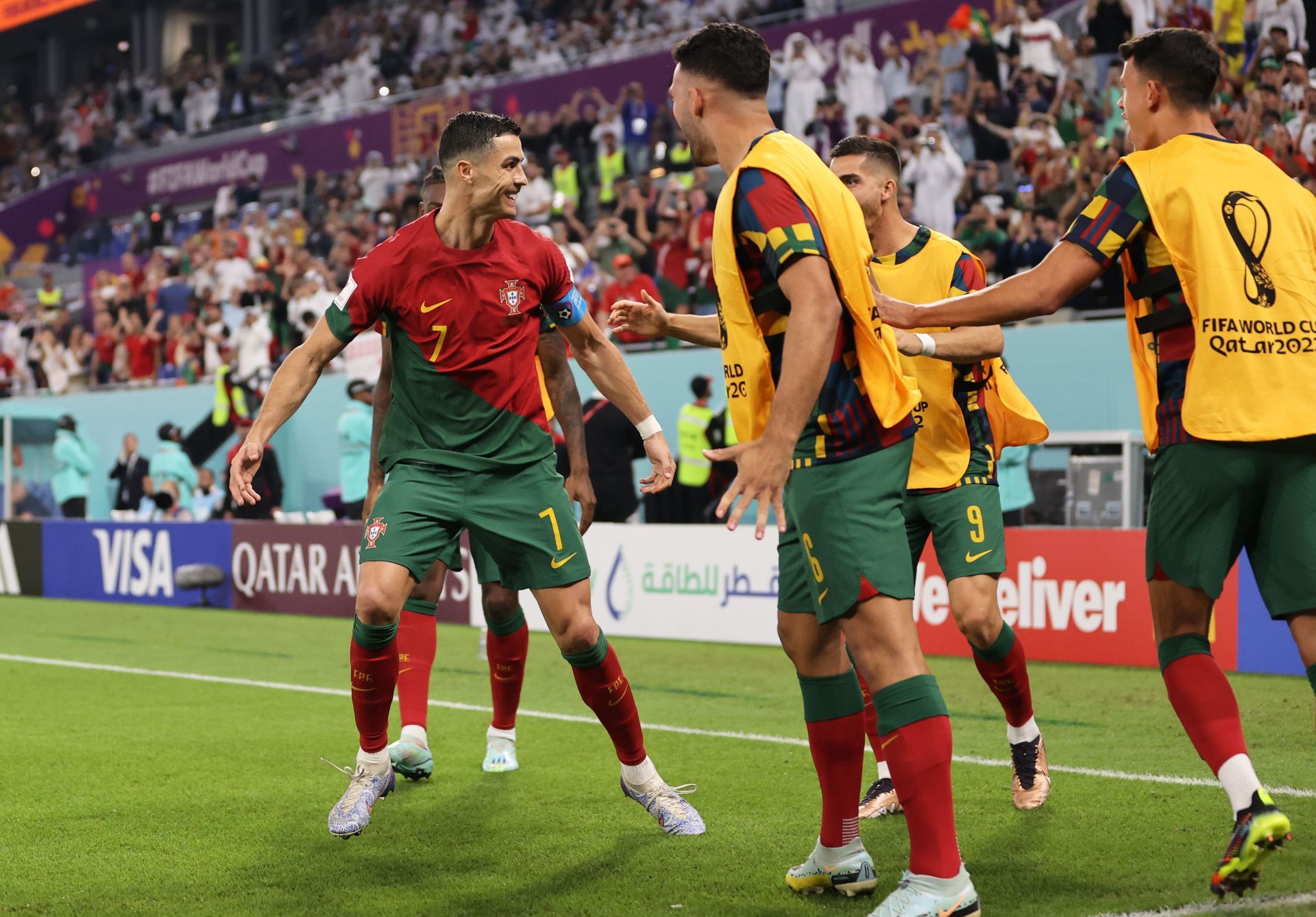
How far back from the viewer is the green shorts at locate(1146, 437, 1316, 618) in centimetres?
380

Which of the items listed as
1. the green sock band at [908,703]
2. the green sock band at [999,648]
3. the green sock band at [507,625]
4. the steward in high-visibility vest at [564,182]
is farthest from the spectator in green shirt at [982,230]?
the green sock band at [908,703]

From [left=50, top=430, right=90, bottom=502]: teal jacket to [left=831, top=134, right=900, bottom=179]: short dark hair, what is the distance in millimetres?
16391

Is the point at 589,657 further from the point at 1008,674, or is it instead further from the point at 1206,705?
the point at 1206,705

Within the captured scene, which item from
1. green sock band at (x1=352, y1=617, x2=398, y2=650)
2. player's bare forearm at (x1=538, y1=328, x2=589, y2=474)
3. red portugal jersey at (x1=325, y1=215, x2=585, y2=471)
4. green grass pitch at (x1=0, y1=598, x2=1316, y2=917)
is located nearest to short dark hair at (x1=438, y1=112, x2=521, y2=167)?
red portugal jersey at (x1=325, y1=215, x2=585, y2=471)

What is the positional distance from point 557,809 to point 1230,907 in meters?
2.46

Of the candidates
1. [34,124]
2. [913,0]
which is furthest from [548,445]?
[34,124]

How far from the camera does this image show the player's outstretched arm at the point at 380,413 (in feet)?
17.5

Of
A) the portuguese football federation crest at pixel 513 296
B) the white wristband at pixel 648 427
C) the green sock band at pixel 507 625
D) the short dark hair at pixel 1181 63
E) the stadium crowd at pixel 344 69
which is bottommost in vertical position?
the green sock band at pixel 507 625

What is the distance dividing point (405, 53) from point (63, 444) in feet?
36.9

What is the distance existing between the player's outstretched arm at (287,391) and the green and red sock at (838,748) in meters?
1.91

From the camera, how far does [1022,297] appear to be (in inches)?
151

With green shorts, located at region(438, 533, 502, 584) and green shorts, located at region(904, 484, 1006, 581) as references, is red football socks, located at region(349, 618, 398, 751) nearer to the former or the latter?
green shorts, located at region(438, 533, 502, 584)

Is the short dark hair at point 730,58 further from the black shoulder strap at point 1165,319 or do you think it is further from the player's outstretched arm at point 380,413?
the player's outstretched arm at point 380,413

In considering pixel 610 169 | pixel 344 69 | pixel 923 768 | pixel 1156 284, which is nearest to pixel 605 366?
pixel 1156 284
